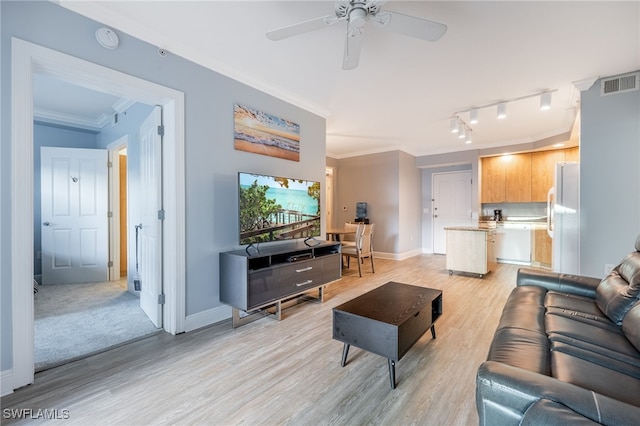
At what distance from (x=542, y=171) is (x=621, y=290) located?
4958 millimetres

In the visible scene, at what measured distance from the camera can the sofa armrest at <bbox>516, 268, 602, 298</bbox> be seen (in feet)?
6.97

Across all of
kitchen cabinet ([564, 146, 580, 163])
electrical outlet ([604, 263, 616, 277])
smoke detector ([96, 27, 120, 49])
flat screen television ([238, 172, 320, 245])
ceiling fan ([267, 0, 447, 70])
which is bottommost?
electrical outlet ([604, 263, 616, 277])

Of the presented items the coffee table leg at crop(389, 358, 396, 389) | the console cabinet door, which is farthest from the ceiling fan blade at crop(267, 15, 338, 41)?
the coffee table leg at crop(389, 358, 396, 389)

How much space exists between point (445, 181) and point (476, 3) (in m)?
5.37

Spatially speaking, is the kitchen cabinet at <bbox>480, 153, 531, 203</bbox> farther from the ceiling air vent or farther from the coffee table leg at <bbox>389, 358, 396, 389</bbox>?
the coffee table leg at <bbox>389, 358, 396, 389</bbox>

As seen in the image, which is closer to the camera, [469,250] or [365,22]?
[365,22]

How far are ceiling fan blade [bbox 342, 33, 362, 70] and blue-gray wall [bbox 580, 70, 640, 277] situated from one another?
9.75 ft

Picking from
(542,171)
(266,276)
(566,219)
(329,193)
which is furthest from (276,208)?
(542,171)

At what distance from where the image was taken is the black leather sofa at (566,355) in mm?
842

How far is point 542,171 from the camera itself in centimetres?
566

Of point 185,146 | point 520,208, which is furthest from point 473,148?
point 185,146

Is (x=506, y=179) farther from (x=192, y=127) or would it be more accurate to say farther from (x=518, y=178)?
(x=192, y=127)

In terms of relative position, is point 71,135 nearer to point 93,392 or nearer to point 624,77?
point 93,392

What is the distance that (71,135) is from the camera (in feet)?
15.0
